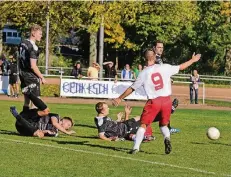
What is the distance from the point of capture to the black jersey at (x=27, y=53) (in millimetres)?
15070

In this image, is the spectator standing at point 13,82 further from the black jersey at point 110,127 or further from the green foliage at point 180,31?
the black jersey at point 110,127

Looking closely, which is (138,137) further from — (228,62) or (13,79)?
(228,62)

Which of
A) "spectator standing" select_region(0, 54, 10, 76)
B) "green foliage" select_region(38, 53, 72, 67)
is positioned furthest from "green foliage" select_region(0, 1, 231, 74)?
"spectator standing" select_region(0, 54, 10, 76)

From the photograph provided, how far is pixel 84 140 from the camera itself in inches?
594

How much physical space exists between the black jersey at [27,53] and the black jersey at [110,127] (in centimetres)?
179

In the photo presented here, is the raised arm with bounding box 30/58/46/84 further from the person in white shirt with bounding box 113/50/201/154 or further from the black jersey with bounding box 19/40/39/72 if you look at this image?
the person in white shirt with bounding box 113/50/201/154

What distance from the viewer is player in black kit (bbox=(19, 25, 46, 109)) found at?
1502cm

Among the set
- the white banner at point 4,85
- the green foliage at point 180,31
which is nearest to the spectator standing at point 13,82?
the white banner at point 4,85

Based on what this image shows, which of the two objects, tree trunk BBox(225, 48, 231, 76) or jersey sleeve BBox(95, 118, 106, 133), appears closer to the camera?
jersey sleeve BBox(95, 118, 106, 133)

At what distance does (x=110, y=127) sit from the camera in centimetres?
1497

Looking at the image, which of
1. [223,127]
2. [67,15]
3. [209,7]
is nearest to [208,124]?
[223,127]

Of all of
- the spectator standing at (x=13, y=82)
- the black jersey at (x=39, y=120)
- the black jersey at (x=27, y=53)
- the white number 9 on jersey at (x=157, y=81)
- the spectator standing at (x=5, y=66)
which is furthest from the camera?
the spectator standing at (x=5, y=66)

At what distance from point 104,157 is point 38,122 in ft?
11.7

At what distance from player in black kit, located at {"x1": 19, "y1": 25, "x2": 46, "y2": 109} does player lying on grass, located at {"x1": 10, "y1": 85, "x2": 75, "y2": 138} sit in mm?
209
